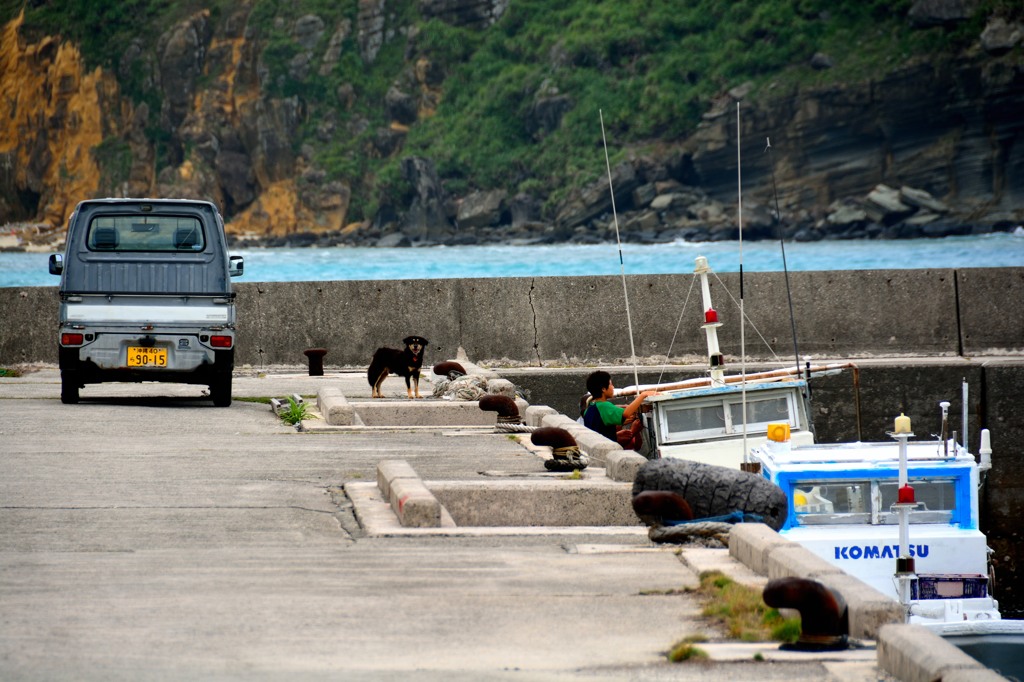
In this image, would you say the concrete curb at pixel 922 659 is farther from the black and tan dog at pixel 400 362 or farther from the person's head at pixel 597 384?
the black and tan dog at pixel 400 362

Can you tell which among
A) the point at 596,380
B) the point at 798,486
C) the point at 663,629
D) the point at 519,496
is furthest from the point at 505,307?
the point at 663,629

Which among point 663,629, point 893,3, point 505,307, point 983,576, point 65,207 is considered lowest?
point 983,576

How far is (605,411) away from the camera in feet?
48.8

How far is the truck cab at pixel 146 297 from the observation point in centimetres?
1563

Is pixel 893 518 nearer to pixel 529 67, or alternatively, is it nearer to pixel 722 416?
pixel 722 416

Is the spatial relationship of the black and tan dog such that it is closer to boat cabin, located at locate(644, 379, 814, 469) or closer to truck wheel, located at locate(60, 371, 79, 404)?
boat cabin, located at locate(644, 379, 814, 469)

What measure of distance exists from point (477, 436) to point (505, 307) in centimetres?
690

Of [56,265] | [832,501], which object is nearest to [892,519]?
[832,501]

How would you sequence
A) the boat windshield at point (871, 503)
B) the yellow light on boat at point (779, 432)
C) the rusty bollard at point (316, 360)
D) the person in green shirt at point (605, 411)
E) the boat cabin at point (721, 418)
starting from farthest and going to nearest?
1. the rusty bollard at point (316, 360)
2. the boat cabin at point (721, 418)
3. the person in green shirt at point (605, 411)
4. the yellow light on boat at point (779, 432)
5. the boat windshield at point (871, 503)

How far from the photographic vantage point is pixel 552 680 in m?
5.57

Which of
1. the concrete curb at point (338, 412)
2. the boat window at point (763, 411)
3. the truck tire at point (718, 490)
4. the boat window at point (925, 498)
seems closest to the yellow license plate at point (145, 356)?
the concrete curb at point (338, 412)

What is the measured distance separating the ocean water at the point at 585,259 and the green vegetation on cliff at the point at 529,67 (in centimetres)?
1115

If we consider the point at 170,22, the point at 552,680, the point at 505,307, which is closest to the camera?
the point at 552,680

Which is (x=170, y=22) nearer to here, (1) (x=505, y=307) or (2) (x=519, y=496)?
(1) (x=505, y=307)
